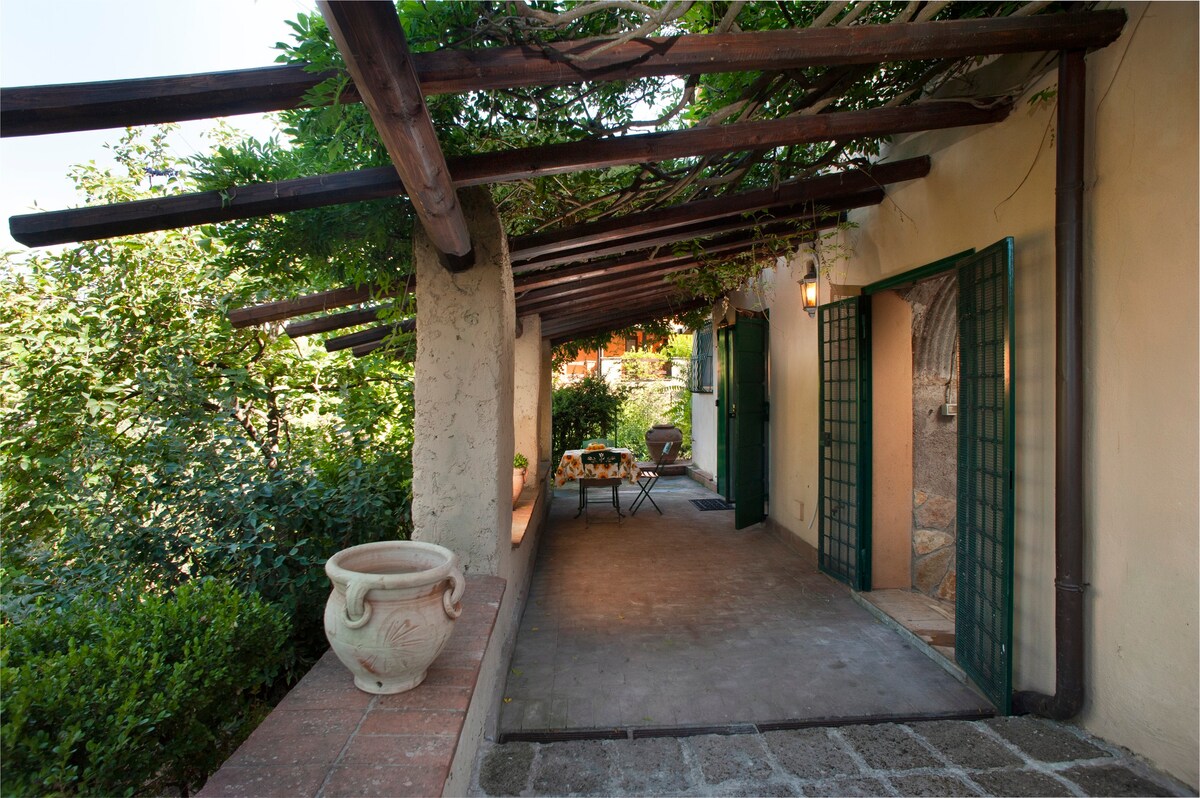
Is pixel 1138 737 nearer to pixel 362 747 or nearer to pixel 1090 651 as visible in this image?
pixel 1090 651

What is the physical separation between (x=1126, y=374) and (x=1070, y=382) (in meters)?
0.19

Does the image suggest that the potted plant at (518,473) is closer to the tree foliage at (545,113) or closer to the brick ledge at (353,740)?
the tree foliage at (545,113)

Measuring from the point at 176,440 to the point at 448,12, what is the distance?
2634 millimetres

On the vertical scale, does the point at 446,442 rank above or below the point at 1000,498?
above

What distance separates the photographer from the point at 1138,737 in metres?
2.37

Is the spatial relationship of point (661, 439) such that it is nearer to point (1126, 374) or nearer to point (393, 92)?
point (1126, 374)

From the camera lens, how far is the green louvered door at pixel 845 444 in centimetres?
477

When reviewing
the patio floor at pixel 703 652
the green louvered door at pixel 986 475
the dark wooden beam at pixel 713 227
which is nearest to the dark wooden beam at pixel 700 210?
the dark wooden beam at pixel 713 227

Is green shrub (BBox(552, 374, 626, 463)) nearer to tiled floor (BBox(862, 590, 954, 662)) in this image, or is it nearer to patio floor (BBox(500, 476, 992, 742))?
patio floor (BBox(500, 476, 992, 742))

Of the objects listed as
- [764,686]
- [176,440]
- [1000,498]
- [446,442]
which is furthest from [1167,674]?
[176,440]

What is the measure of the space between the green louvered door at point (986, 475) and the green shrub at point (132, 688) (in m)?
3.19

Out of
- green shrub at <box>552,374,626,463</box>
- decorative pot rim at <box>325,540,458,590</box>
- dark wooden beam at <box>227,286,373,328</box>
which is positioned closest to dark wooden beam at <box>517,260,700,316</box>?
dark wooden beam at <box>227,286,373,328</box>

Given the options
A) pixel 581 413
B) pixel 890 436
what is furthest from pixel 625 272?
pixel 581 413

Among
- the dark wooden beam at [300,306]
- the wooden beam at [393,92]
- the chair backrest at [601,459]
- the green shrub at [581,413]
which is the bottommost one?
the chair backrest at [601,459]
